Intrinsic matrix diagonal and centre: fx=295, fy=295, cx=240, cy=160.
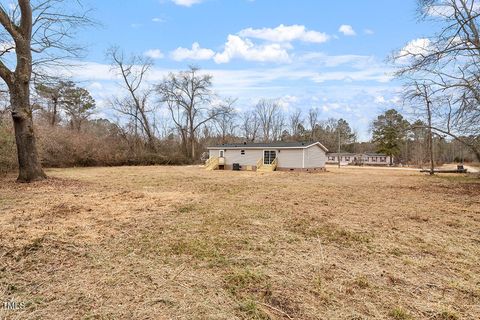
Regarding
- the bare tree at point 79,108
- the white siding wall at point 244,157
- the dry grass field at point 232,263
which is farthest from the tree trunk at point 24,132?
the bare tree at point 79,108

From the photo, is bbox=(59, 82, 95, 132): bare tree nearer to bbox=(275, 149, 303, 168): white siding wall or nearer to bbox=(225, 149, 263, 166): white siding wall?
bbox=(225, 149, 263, 166): white siding wall

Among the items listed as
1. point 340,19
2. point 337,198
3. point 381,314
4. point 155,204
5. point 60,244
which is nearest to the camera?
point 381,314

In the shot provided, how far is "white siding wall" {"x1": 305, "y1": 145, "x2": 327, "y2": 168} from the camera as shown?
23562 mm

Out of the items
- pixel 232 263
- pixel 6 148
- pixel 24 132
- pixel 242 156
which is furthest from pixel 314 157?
pixel 232 263

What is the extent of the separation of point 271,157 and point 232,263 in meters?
21.2

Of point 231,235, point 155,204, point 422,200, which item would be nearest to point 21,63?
point 155,204

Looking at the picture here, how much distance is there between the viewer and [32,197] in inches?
293

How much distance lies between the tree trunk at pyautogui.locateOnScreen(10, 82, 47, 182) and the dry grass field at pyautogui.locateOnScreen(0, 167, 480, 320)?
14.3 ft

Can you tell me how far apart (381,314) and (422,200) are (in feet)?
25.6

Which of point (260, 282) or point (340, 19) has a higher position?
point (340, 19)

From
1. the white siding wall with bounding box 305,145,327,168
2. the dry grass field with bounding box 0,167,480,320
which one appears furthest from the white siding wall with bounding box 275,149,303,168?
the dry grass field with bounding box 0,167,480,320

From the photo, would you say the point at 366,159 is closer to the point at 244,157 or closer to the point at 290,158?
the point at 290,158

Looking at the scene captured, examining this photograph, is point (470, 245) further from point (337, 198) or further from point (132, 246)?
point (132, 246)

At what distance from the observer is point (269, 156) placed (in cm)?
2459
